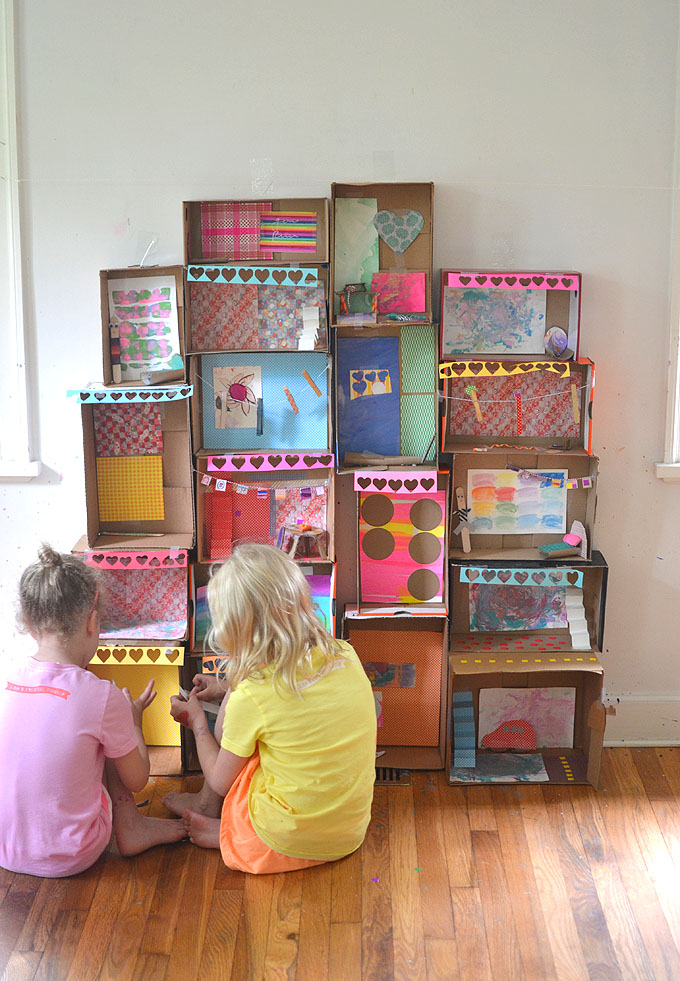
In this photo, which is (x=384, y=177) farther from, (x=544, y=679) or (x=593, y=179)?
(x=544, y=679)

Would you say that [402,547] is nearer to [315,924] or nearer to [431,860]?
[431,860]

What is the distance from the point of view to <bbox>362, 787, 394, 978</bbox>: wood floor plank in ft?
6.60

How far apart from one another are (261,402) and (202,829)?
1.27 metres

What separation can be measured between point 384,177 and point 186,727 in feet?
5.85

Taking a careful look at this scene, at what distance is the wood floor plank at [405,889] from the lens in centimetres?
201

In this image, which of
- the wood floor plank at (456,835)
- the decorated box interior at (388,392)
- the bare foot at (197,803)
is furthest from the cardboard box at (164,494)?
the wood floor plank at (456,835)

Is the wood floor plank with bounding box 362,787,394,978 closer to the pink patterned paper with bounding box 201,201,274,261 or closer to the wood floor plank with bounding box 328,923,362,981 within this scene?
the wood floor plank with bounding box 328,923,362,981

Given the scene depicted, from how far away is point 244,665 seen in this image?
7.20ft

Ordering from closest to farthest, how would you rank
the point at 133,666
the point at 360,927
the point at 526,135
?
the point at 360,927 < the point at 526,135 < the point at 133,666

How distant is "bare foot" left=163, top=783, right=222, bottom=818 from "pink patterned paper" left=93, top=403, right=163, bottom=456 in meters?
1.05

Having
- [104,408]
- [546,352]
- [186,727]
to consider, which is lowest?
[186,727]

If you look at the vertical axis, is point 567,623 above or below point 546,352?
below

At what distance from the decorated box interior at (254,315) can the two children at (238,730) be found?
80 centimetres

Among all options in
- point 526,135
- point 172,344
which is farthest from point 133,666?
point 526,135
